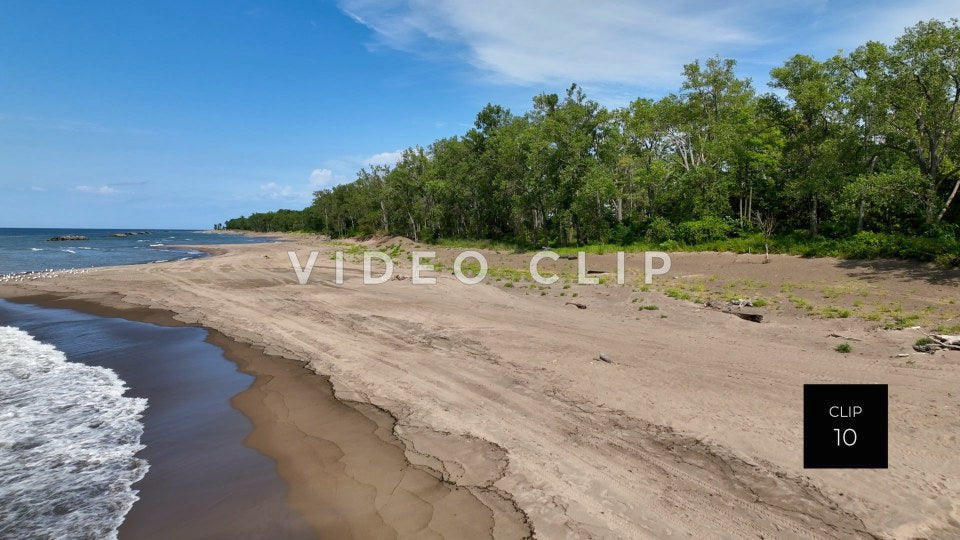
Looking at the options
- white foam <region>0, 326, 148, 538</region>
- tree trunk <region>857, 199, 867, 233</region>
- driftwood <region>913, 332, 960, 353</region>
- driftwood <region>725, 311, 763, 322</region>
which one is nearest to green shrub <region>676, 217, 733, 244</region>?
Answer: tree trunk <region>857, 199, 867, 233</region>

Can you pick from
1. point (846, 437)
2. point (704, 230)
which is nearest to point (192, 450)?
point (846, 437)

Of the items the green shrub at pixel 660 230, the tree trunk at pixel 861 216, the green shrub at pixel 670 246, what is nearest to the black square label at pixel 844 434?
the tree trunk at pixel 861 216

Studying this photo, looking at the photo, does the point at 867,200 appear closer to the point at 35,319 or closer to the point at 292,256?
the point at 35,319

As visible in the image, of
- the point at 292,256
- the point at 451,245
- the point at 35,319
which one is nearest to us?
the point at 35,319

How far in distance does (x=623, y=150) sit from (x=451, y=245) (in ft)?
69.9

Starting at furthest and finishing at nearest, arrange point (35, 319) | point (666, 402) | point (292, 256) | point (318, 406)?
point (292, 256), point (35, 319), point (318, 406), point (666, 402)

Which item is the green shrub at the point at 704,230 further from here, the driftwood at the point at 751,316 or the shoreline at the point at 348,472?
the shoreline at the point at 348,472

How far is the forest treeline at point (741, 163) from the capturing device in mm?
21094

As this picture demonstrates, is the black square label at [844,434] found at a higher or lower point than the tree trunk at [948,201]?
lower

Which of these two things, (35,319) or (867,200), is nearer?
(35,319)

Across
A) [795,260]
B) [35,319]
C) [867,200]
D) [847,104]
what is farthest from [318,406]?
[847,104]

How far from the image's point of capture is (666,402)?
26.2ft

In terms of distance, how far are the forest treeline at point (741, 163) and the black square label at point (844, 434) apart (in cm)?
1771

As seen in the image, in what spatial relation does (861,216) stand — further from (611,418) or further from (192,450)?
(192,450)
